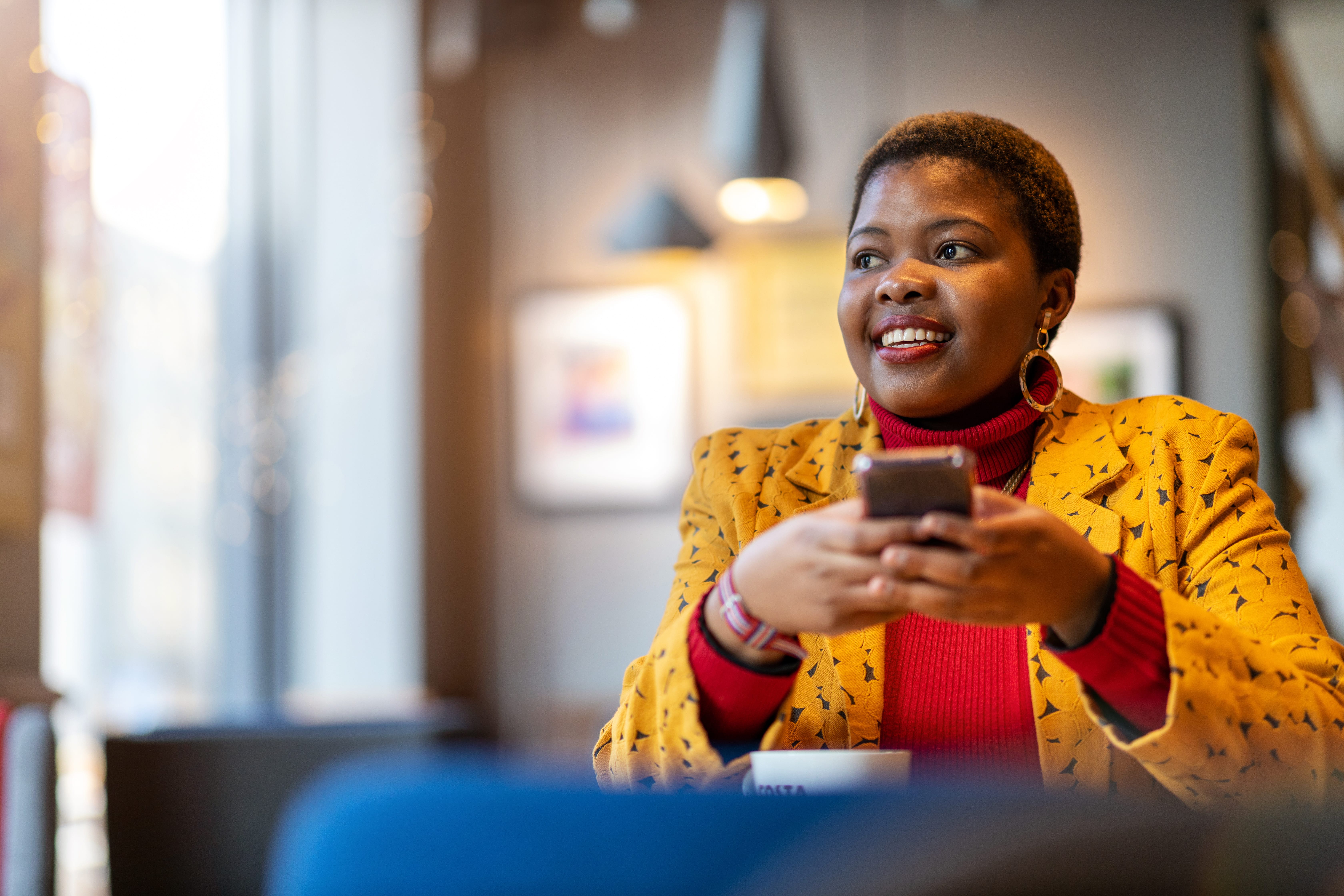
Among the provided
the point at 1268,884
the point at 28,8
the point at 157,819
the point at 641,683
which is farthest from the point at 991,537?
the point at 28,8

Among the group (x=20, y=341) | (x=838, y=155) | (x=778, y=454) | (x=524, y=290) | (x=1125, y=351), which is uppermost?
(x=838, y=155)

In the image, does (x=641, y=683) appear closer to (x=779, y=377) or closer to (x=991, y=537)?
(x=991, y=537)

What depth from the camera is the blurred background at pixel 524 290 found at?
3.76 metres

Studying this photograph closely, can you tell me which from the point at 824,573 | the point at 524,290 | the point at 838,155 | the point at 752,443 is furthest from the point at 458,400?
the point at 824,573

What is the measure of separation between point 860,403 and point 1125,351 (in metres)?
3.49

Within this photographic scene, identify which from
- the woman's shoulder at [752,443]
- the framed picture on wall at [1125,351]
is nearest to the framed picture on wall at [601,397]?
the framed picture on wall at [1125,351]

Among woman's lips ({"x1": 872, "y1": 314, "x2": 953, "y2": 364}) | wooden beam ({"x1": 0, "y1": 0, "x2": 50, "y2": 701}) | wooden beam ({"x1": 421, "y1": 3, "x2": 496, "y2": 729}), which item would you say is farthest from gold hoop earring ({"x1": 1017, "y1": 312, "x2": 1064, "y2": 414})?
wooden beam ({"x1": 421, "y1": 3, "x2": 496, "y2": 729})

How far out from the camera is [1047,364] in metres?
1.34

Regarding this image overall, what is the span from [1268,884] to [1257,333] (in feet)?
14.8

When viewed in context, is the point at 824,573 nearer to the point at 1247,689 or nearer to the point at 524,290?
the point at 1247,689

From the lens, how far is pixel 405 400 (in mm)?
4680

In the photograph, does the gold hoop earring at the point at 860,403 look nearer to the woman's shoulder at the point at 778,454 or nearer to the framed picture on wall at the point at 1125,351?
the woman's shoulder at the point at 778,454

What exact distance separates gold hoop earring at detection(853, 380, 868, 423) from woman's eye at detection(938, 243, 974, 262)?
0.17 m

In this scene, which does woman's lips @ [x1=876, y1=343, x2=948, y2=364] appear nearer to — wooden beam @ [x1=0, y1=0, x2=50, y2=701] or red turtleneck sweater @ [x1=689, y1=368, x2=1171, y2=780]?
red turtleneck sweater @ [x1=689, y1=368, x2=1171, y2=780]
